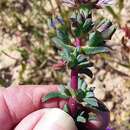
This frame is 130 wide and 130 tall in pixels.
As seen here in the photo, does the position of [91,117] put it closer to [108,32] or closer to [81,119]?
[81,119]

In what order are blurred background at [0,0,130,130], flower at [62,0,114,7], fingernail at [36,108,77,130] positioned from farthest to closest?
blurred background at [0,0,130,130] → fingernail at [36,108,77,130] → flower at [62,0,114,7]

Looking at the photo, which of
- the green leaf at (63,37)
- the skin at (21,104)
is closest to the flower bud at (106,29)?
the green leaf at (63,37)

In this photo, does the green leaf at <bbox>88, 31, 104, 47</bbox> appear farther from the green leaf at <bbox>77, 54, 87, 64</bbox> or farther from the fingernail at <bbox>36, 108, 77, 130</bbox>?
the fingernail at <bbox>36, 108, 77, 130</bbox>

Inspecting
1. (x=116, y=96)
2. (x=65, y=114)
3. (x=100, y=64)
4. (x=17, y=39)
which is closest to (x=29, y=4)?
(x=17, y=39)

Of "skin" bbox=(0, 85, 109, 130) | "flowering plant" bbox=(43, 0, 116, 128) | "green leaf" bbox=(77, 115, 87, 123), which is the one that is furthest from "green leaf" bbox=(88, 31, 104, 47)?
"skin" bbox=(0, 85, 109, 130)

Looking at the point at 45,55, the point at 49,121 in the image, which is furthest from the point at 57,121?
the point at 45,55

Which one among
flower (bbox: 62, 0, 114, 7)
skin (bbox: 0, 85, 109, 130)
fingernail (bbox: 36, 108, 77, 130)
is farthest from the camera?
skin (bbox: 0, 85, 109, 130)

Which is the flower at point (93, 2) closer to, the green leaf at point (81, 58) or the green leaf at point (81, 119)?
the green leaf at point (81, 58)
